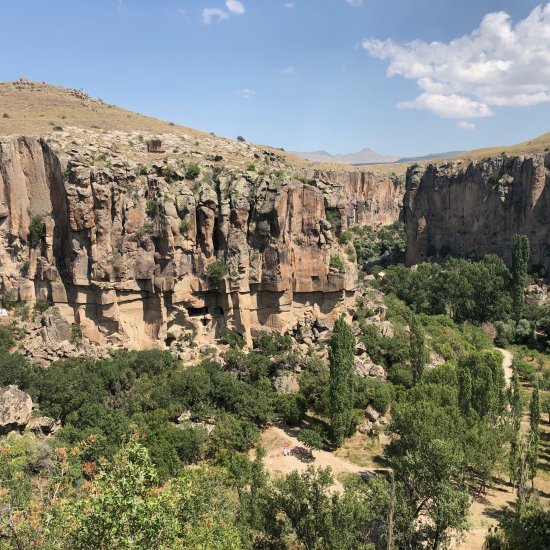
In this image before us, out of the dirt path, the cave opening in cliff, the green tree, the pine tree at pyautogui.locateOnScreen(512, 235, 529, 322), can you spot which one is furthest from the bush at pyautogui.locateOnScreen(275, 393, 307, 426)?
the pine tree at pyautogui.locateOnScreen(512, 235, 529, 322)

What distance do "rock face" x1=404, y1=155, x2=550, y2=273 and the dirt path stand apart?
59.7m

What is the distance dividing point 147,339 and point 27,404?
1289cm

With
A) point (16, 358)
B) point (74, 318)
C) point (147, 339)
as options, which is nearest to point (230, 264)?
point (147, 339)

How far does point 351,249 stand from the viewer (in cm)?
4625

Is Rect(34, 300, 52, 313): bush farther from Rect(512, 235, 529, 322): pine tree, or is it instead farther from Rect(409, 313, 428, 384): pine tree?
Rect(512, 235, 529, 322): pine tree

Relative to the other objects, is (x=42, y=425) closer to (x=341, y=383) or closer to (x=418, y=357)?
(x=341, y=383)

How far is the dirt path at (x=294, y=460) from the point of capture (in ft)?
101

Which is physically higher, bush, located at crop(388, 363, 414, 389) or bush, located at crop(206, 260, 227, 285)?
bush, located at crop(206, 260, 227, 285)

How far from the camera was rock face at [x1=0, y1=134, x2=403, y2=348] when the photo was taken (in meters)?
39.2

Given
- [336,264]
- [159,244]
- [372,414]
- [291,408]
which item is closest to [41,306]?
[159,244]

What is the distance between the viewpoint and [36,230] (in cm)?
3972

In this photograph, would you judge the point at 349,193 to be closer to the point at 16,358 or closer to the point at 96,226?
the point at 96,226

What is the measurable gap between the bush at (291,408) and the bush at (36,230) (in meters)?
23.9

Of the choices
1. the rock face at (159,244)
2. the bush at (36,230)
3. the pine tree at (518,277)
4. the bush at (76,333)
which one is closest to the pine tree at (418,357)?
the rock face at (159,244)
